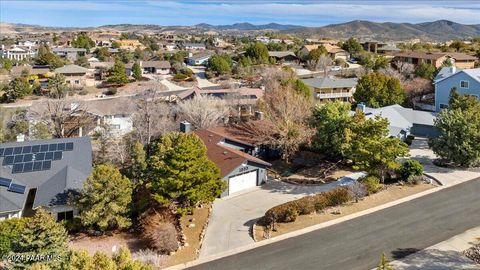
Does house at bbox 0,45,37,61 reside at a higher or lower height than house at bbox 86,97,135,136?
higher

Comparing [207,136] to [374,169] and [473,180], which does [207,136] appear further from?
[473,180]

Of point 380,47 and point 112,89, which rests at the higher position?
point 380,47

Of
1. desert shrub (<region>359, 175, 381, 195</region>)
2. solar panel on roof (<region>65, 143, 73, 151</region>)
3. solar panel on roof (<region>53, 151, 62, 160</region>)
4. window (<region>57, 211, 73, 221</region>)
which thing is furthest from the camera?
desert shrub (<region>359, 175, 381, 195</region>)

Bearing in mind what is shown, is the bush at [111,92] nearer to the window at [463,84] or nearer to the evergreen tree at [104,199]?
the evergreen tree at [104,199]

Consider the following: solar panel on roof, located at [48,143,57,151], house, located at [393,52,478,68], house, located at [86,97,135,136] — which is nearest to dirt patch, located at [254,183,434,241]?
solar panel on roof, located at [48,143,57,151]

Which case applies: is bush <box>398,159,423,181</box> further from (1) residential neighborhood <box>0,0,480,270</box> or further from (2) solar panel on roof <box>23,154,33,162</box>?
(2) solar panel on roof <box>23,154,33,162</box>

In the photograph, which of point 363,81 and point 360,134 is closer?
point 360,134

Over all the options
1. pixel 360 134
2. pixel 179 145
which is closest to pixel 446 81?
pixel 360 134
